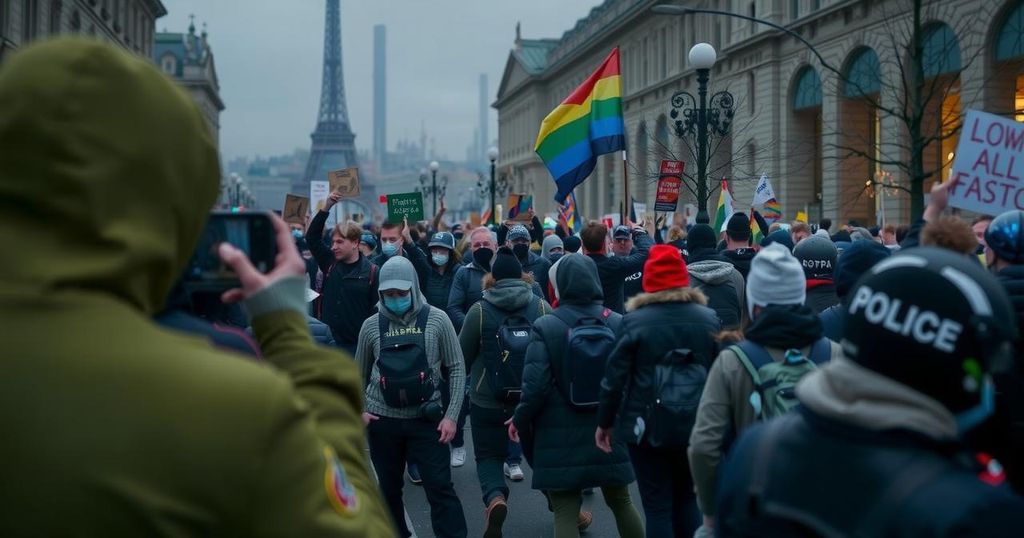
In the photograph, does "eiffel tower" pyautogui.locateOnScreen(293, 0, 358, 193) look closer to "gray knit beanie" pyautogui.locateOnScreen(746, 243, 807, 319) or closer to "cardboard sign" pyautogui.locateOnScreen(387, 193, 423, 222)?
"cardboard sign" pyautogui.locateOnScreen(387, 193, 423, 222)

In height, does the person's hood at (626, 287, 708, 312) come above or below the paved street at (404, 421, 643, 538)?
above

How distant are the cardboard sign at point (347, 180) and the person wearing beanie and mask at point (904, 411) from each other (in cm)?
1315

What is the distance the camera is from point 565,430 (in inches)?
244

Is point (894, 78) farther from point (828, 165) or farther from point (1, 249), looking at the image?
point (1, 249)

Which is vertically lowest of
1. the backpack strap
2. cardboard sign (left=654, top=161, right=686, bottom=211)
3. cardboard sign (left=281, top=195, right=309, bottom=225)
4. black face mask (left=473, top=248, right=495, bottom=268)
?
the backpack strap

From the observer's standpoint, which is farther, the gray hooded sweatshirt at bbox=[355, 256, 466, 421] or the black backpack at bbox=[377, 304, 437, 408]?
the gray hooded sweatshirt at bbox=[355, 256, 466, 421]

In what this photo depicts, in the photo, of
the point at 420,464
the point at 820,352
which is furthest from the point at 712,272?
the point at 820,352

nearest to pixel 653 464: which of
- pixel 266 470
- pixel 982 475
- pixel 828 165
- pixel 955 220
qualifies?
pixel 955 220

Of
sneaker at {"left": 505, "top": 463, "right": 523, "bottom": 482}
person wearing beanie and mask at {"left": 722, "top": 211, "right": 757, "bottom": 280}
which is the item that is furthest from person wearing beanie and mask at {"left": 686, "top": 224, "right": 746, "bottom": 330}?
sneaker at {"left": 505, "top": 463, "right": 523, "bottom": 482}

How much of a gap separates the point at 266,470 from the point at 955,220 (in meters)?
3.87

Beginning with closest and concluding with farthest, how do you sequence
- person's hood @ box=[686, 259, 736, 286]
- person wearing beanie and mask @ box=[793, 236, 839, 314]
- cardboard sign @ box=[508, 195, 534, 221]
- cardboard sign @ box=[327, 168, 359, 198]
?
1. person's hood @ box=[686, 259, 736, 286]
2. person wearing beanie and mask @ box=[793, 236, 839, 314]
3. cardboard sign @ box=[327, 168, 359, 198]
4. cardboard sign @ box=[508, 195, 534, 221]

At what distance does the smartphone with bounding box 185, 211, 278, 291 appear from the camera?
6.15 ft

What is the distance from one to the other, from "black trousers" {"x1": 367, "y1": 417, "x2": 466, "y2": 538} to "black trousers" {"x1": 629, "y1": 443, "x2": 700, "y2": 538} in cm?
129

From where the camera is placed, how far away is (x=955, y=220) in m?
4.59
